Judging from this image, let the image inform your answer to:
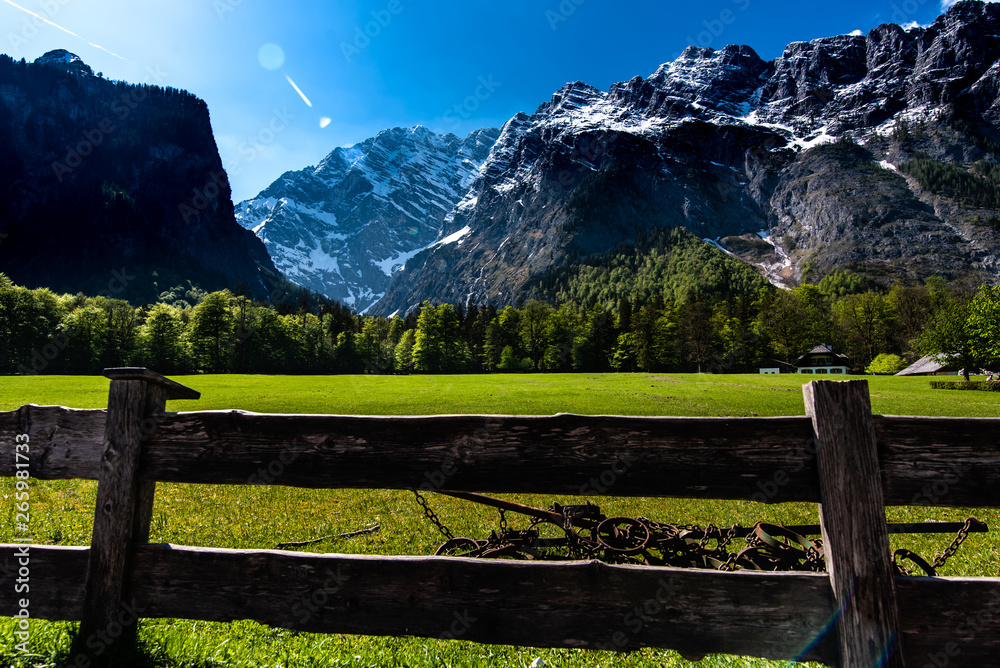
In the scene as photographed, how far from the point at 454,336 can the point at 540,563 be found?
103 metres

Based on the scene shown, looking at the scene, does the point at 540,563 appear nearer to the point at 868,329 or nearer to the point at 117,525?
the point at 117,525

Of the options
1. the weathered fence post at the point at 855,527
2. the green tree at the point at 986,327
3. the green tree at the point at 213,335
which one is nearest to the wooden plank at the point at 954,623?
the weathered fence post at the point at 855,527

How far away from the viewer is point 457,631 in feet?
10.8

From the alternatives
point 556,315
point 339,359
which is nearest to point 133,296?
point 339,359

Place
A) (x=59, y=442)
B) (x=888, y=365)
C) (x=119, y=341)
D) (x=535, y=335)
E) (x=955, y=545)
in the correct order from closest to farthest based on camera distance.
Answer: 1. (x=59, y=442)
2. (x=955, y=545)
3. (x=119, y=341)
4. (x=888, y=365)
5. (x=535, y=335)

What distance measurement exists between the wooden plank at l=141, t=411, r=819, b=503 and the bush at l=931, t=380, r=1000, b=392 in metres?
56.0

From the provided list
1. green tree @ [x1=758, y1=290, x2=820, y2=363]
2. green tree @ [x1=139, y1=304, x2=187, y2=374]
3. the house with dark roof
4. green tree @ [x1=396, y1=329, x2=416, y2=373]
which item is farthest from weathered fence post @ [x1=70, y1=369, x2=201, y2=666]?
green tree @ [x1=758, y1=290, x2=820, y2=363]

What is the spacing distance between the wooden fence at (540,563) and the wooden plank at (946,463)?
0.04 feet

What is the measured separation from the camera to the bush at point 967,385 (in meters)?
40.6

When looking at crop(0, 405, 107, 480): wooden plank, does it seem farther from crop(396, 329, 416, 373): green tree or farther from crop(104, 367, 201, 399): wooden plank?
crop(396, 329, 416, 373): green tree

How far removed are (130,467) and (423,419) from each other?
Result: 8.06 ft

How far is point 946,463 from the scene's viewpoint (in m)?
3.05

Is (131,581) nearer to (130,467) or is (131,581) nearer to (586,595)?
(130,467)

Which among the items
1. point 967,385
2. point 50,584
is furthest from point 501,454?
point 967,385
